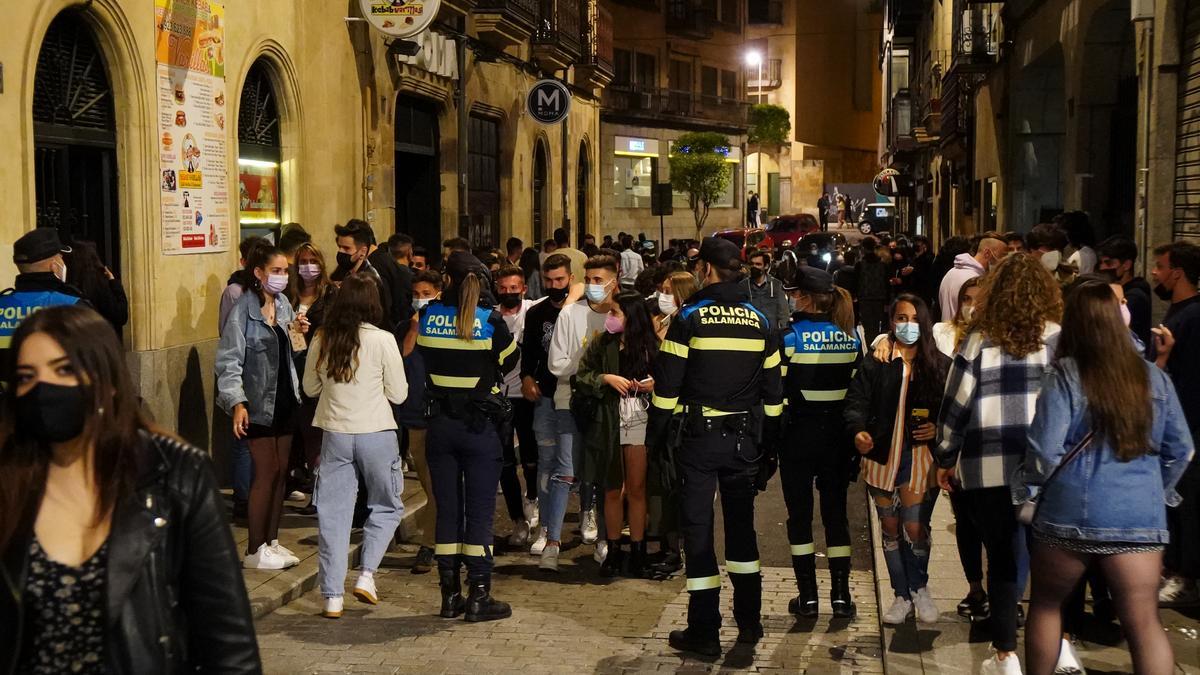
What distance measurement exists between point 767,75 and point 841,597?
6949 cm

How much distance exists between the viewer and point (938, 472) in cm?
670

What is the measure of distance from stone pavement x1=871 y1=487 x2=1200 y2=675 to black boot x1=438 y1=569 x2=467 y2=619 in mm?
2329

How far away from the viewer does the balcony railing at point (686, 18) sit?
54812 mm

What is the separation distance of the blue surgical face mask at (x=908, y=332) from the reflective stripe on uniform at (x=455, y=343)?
221 cm

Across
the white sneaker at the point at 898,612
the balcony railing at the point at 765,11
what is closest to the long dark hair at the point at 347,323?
the white sneaker at the point at 898,612

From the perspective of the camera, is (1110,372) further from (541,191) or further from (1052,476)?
(541,191)

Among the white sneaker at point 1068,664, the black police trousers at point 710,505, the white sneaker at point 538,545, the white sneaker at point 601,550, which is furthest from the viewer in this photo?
the white sneaker at point 538,545

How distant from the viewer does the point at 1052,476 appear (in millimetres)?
5195

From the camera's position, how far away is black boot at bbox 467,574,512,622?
7.72 meters

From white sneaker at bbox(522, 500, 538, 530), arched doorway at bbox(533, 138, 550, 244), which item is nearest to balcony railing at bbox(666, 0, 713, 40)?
arched doorway at bbox(533, 138, 550, 244)

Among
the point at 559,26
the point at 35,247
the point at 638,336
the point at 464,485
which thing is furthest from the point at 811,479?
the point at 559,26

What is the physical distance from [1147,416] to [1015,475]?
23.5 inches

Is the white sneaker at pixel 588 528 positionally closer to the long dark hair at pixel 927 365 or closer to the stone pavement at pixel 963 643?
A: the stone pavement at pixel 963 643

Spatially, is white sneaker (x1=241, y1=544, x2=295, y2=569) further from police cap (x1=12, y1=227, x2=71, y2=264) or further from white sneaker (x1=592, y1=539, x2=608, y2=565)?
police cap (x1=12, y1=227, x2=71, y2=264)
